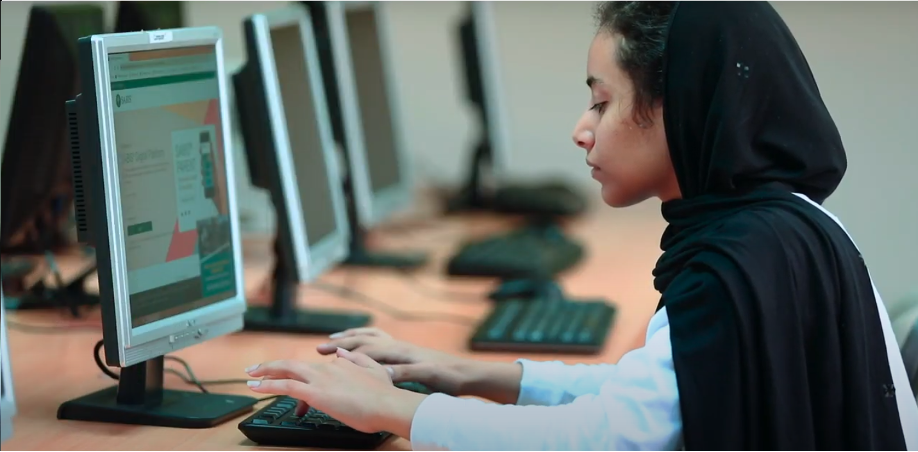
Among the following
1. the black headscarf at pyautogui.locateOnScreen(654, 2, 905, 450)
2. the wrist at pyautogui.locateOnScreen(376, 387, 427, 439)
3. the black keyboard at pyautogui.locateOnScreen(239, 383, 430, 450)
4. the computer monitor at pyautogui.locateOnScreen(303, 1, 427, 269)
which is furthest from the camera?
the computer monitor at pyautogui.locateOnScreen(303, 1, 427, 269)

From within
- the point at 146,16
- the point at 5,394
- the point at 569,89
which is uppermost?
the point at 146,16

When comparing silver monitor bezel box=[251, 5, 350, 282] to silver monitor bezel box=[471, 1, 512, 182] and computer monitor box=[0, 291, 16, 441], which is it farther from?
silver monitor bezel box=[471, 1, 512, 182]

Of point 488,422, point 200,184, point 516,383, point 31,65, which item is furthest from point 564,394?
point 31,65

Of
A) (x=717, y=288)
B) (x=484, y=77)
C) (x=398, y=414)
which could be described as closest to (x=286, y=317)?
(x=398, y=414)

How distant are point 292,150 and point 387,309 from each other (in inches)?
15.9

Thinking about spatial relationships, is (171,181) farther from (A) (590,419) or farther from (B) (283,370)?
(A) (590,419)

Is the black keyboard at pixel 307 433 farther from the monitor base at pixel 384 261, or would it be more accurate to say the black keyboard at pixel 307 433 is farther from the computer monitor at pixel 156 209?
the monitor base at pixel 384 261

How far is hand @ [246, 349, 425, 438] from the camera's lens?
1.26 m

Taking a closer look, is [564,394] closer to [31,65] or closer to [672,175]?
[672,175]

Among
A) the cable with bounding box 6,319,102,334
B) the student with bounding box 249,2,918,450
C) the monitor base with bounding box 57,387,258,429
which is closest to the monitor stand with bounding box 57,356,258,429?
the monitor base with bounding box 57,387,258,429

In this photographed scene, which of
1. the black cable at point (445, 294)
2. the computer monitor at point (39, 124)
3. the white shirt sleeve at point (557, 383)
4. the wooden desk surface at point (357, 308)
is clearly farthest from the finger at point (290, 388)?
the black cable at point (445, 294)

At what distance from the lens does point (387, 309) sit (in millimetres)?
2189

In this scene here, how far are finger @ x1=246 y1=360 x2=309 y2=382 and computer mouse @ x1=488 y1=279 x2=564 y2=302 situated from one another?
96 centimetres

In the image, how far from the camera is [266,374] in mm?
1352
